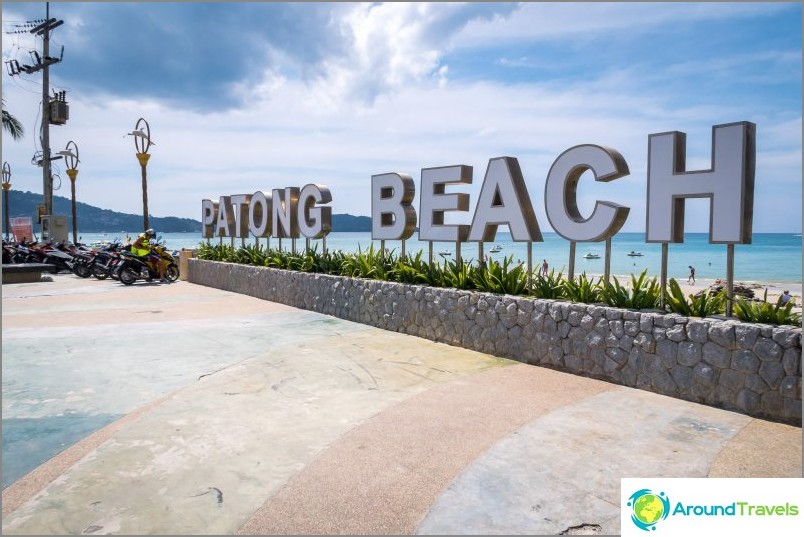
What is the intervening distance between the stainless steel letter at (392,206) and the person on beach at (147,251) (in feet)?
32.0

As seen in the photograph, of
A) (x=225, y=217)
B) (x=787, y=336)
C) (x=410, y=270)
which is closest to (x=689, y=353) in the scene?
(x=787, y=336)

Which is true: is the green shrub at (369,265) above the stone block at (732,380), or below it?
above

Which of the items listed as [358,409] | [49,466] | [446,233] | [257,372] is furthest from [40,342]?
[446,233]

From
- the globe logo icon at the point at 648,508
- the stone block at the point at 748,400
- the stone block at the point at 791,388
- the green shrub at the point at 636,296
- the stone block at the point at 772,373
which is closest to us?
the globe logo icon at the point at 648,508

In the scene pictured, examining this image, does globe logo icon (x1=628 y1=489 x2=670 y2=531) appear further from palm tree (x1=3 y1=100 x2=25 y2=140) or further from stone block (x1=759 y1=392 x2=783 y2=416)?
palm tree (x1=3 y1=100 x2=25 y2=140)

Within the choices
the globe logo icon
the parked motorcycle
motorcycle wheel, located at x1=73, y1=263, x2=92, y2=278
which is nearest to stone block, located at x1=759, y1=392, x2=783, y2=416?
the globe logo icon

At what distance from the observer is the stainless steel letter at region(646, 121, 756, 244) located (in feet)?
19.2

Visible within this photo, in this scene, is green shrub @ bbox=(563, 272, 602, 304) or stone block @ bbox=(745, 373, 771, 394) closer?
stone block @ bbox=(745, 373, 771, 394)

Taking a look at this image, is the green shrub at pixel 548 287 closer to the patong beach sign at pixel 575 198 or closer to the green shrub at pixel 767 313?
the patong beach sign at pixel 575 198

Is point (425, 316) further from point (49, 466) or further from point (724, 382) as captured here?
point (49, 466)

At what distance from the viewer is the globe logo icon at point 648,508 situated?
3328mm

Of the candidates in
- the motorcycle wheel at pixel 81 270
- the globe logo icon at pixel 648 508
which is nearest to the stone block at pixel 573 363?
the globe logo icon at pixel 648 508

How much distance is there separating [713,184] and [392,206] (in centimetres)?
587

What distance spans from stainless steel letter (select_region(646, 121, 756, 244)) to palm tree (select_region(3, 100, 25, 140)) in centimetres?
3201
